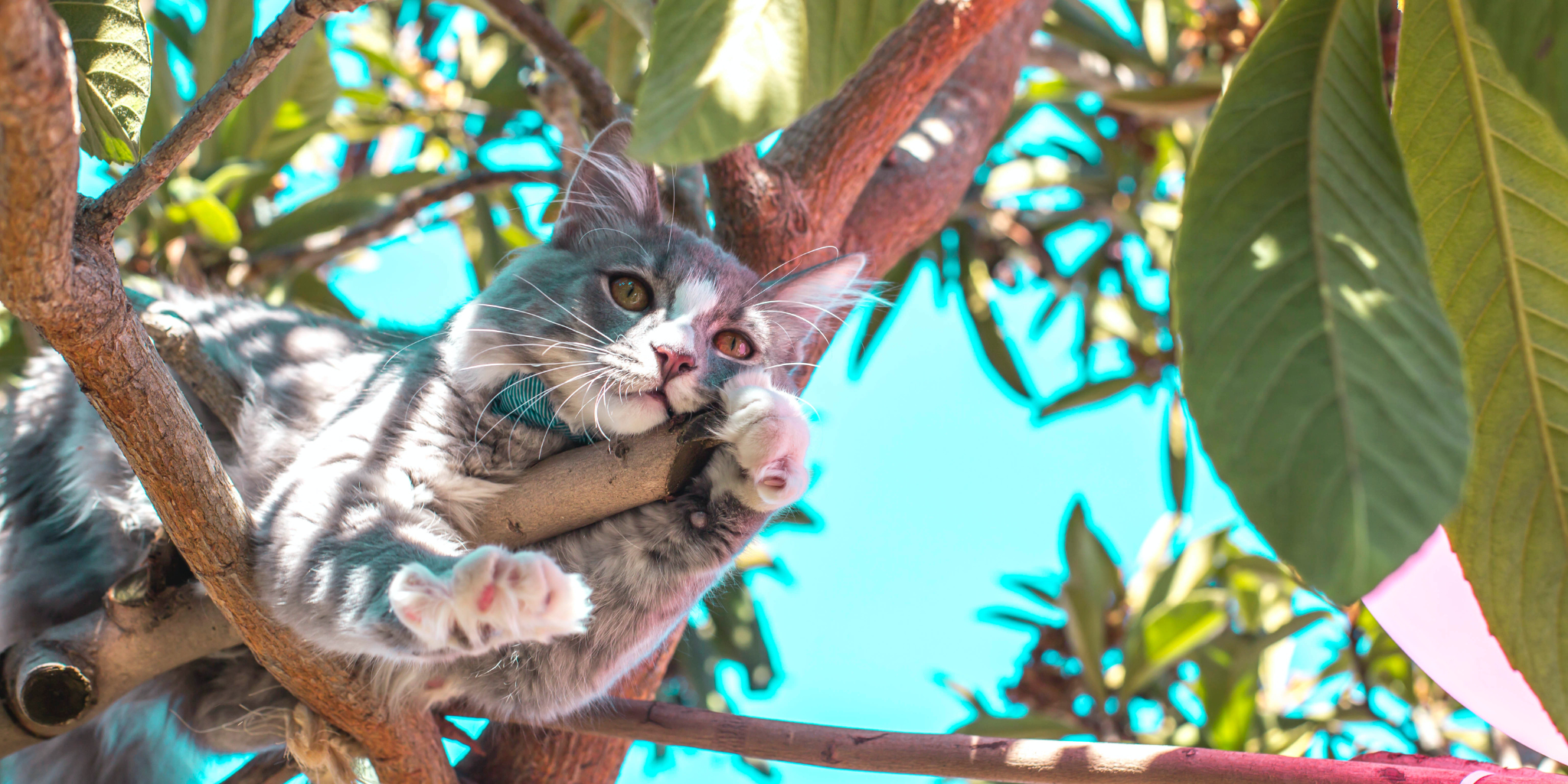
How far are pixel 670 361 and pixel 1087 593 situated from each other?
1.64m

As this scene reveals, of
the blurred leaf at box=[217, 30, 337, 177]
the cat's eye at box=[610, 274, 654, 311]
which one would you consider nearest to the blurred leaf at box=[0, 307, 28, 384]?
the blurred leaf at box=[217, 30, 337, 177]

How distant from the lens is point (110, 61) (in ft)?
2.94

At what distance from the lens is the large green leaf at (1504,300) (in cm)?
85

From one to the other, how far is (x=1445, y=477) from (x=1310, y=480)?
8 centimetres

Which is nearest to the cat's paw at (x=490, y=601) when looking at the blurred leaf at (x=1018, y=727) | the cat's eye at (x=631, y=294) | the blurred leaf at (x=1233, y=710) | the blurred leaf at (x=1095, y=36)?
the cat's eye at (x=631, y=294)

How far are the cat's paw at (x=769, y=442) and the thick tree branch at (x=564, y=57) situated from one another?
729mm

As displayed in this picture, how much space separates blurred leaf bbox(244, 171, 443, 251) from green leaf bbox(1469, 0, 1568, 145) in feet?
7.18

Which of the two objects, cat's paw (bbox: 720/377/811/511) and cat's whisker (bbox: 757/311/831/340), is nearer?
cat's paw (bbox: 720/377/811/511)

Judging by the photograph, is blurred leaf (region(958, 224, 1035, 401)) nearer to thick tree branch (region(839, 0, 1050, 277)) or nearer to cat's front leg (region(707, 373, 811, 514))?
thick tree branch (region(839, 0, 1050, 277))

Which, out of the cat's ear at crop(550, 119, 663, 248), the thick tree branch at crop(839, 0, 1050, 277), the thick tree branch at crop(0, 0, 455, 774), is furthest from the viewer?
the thick tree branch at crop(839, 0, 1050, 277)

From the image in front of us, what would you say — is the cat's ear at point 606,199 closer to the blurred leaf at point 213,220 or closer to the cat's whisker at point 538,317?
the cat's whisker at point 538,317

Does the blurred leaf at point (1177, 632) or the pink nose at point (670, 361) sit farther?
the blurred leaf at point (1177, 632)

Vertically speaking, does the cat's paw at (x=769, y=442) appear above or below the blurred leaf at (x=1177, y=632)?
above

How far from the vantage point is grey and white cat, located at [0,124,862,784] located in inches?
42.1
